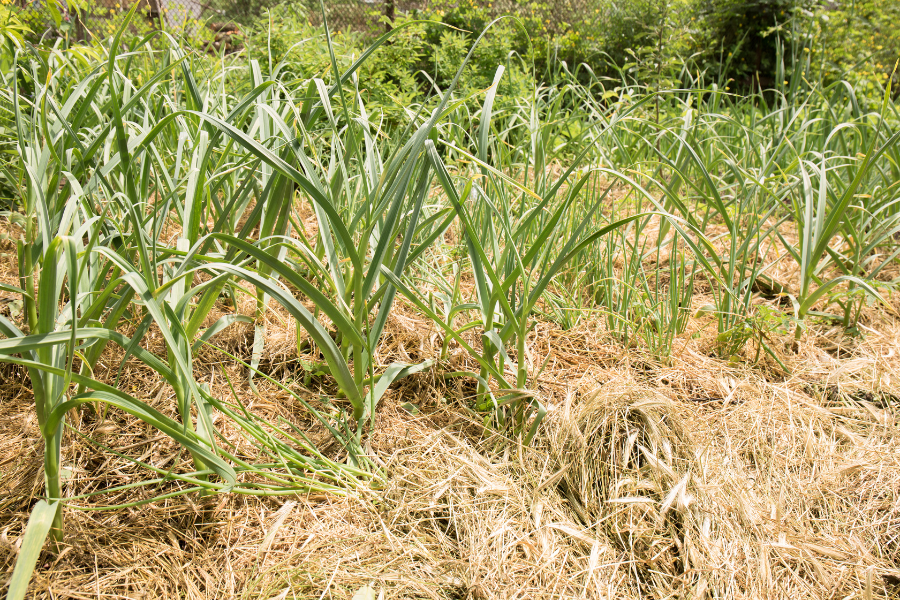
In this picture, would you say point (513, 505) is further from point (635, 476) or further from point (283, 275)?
point (283, 275)

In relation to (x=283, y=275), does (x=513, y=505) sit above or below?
below

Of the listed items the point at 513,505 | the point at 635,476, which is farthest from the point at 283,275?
the point at 635,476

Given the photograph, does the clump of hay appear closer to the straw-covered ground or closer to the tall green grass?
the straw-covered ground

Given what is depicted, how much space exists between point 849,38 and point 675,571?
17.8 ft

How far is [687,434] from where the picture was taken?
1.26 m

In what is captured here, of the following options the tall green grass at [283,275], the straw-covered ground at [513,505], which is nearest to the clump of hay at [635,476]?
the straw-covered ground at [513,505]

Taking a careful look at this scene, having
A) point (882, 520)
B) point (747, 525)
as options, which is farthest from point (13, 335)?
point (882, 520)

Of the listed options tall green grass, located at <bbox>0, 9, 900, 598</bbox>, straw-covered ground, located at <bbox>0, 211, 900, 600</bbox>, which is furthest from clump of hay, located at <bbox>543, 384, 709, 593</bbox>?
tall green grass, located at <bbox>0, 9, 900, 598</bbox>

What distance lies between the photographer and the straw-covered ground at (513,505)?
102 cm

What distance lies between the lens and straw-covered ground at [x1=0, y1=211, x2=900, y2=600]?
40.2 inches

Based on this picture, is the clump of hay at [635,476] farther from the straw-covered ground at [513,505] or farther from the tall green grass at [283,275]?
the tall green grass at [283,275]

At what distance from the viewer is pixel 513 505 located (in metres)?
1.17

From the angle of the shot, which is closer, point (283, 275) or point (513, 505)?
point (283, 275)

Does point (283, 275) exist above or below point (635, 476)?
above
